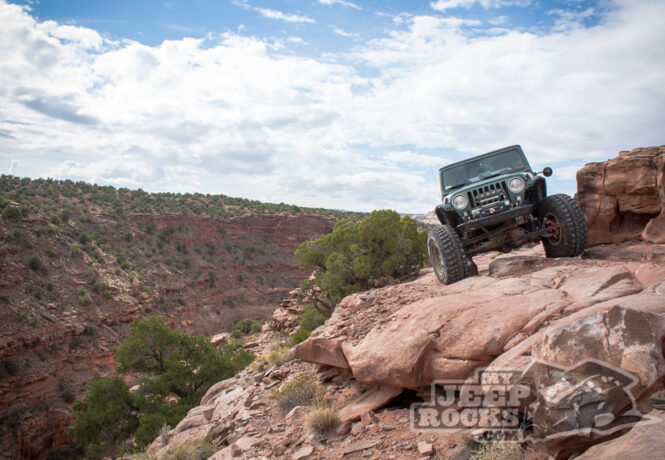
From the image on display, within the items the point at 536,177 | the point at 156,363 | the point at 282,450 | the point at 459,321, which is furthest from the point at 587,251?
the point at 156,363

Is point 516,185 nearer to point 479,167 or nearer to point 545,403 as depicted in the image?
point 479,167

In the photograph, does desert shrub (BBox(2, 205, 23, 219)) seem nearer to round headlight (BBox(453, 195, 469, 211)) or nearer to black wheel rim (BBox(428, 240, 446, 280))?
black wheel rim (BBox(428, 240, 446, 280))

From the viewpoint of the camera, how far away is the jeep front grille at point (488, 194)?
7996mm

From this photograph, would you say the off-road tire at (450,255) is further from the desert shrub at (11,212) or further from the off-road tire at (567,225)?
the desert shrub at (11,212)

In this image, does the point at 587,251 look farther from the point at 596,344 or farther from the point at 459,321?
the point at 596,344

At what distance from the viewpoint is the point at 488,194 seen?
8.02 m

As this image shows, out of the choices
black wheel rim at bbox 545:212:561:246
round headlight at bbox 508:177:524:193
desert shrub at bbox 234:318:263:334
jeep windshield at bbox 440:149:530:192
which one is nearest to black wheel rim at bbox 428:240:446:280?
jeep windshield at bbox 440:149:530:192

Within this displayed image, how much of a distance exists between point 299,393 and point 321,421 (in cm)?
124

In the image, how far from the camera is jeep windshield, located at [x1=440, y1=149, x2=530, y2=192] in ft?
29.9

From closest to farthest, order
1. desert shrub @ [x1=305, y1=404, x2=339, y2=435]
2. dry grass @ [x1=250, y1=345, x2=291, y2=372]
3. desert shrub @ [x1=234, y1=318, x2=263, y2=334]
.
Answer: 1. desert shrub @ [x1=305, y1=404, x2=339, y2=435]
2. dry grass @ [x1=250, y1=345, x2=291, y2=372]
3. desert shrub @ [x1=234, y1=318, x2=263, y2=334]

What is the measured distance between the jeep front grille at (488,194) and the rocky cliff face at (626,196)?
286 cm

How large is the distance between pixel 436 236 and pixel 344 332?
2590mm

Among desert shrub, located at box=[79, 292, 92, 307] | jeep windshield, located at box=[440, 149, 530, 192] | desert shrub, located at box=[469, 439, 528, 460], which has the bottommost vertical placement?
desert shrub, located at box=[79, 292, 92, 307]

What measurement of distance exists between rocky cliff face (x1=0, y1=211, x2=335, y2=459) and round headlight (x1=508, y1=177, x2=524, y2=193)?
79.0 ft
